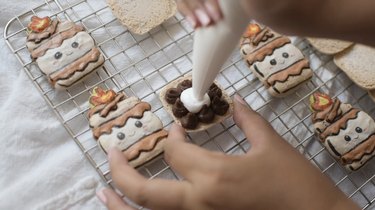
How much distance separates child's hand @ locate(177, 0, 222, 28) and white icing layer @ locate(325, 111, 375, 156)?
40 centimetres

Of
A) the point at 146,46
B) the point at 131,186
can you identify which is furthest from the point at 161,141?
the point at 146,46

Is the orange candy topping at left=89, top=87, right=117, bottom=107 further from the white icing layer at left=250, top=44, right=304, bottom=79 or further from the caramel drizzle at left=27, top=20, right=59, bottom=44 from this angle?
the white icing layer at left=250, top=44, right=304, bottom=79

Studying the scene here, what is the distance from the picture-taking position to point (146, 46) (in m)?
0.98

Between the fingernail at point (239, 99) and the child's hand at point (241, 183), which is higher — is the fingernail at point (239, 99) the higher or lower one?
the higher one

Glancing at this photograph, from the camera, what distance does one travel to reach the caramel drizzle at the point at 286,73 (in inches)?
36.4

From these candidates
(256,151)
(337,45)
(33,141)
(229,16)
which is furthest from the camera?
(337,45)

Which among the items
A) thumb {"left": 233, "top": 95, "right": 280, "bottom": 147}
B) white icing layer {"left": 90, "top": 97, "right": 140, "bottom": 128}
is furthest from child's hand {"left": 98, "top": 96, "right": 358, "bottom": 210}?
white icing layer {"left": 90, "top": 97, "right": 140, "bottom": 128}

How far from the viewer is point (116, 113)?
0.86 meters

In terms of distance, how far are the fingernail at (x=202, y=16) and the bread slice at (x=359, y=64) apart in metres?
A: 0.46

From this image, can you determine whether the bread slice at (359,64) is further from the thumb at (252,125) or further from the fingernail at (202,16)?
the fingernail at (202,16)

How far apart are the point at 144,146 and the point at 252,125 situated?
7.1 inches

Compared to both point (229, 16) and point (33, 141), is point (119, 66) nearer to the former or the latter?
point (33, 141)

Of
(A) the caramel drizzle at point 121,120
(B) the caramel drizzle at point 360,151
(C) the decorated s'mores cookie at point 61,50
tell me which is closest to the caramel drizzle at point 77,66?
(C) the decorated s'mores cookie at point 61,50

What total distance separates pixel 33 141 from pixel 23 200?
0.10 metres
